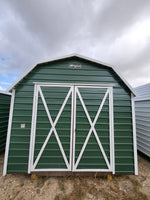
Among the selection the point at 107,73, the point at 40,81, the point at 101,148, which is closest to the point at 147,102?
the point at 107,73

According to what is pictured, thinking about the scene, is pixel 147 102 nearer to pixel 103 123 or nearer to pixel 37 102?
pixel 103 123

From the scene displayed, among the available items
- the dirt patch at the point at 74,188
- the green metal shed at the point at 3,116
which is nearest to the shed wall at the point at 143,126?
the dirt patch at the point at 74,188

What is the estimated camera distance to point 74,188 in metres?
2.10

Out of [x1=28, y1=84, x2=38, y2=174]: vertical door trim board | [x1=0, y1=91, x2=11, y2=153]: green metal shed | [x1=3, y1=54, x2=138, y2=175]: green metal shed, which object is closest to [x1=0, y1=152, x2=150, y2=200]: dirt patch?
[x1=3, y1=54, x2=138, y2=175]: green metal shed

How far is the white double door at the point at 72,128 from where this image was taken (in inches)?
94.4

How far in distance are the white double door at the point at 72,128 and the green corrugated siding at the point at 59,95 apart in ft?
0.58

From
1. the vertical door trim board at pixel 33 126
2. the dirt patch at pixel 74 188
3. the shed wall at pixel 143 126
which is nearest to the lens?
the dirt patch at pixel 74 188

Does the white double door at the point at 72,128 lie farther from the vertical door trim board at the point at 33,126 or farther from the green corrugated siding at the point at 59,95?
the green corrugated siding at the point at 59,95

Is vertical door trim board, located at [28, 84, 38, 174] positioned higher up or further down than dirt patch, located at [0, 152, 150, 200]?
higher up

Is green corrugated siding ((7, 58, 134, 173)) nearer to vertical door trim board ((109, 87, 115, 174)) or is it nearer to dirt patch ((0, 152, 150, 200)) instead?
vertical door trim board ((109, 87, 115, 174))

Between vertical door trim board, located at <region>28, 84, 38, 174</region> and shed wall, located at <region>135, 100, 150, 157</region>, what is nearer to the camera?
vertical door trim board, located at <region>28, 84, 38, 174</region>

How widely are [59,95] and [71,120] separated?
864 millimetres

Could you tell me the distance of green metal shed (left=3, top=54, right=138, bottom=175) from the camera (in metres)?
2.40

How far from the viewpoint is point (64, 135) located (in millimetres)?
2471
